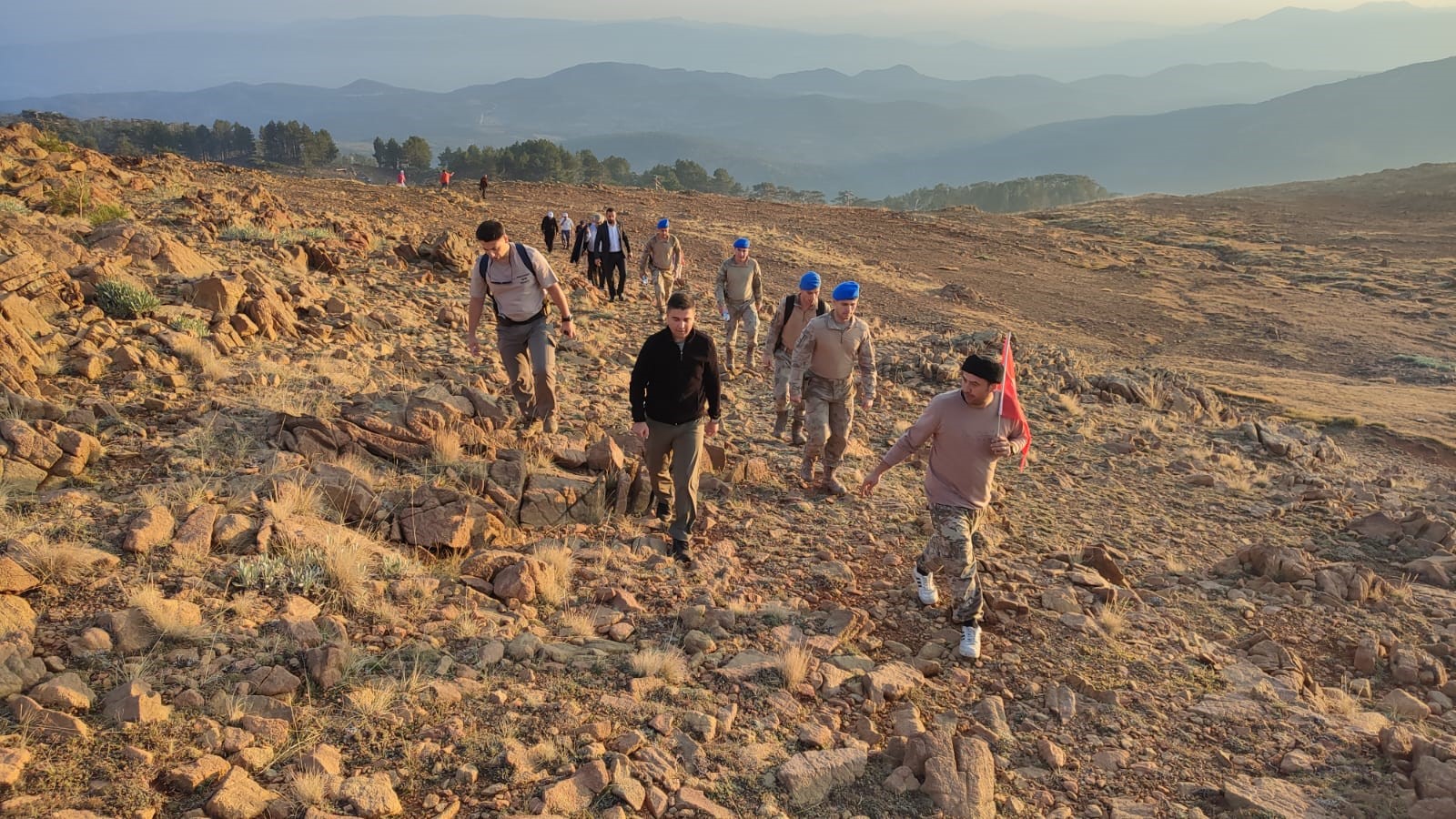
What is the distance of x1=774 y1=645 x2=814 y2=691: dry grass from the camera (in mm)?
4348

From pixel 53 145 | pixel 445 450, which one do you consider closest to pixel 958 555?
pixel 445 450

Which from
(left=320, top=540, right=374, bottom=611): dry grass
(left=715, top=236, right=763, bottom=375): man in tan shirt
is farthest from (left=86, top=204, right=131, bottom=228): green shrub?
(left=320, top=540, right=374, bottom=611): dry grass

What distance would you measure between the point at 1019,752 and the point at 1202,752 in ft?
3.54

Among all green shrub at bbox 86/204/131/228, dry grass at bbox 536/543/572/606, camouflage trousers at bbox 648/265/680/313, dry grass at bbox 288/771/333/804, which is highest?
green shrub at bbox 86/204/131/228

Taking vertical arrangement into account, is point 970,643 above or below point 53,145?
below

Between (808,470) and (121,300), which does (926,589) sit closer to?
(808,470)

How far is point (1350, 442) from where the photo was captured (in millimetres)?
12555

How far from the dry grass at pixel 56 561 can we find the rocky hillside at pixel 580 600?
20 millimetres

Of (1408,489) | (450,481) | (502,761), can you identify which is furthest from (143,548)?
(1408,489)

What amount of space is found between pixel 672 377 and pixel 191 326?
5.49m

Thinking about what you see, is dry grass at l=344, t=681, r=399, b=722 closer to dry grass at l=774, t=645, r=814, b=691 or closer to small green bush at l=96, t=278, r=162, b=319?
dry grass at l=774, t=645, r=814, b=691

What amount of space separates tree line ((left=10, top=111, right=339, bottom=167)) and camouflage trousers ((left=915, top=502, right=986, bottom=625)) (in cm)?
10860

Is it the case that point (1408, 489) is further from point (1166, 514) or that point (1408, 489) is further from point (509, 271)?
point (509, 271)

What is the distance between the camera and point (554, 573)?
16.4ft
